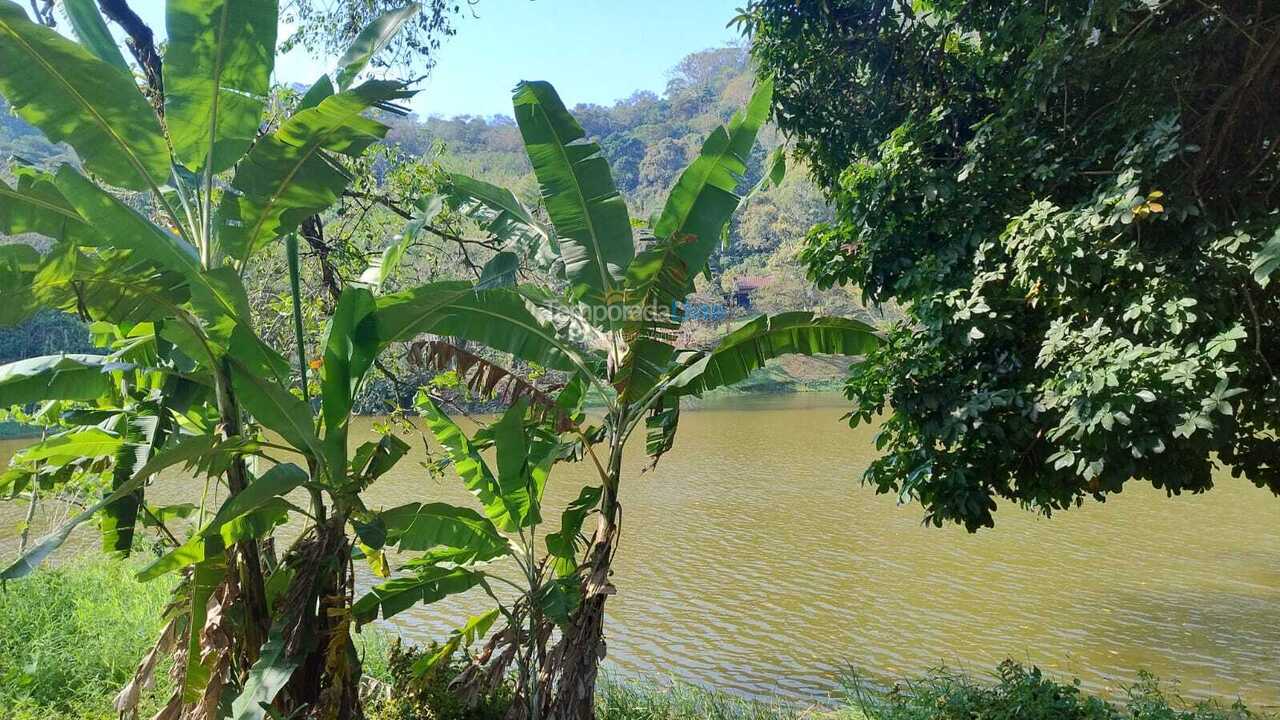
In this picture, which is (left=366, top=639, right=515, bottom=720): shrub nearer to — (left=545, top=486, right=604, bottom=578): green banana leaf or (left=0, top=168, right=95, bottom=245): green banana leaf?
(left=545, top=486, right=604, bottom=578): green banana leaf

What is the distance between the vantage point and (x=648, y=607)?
8.14 m

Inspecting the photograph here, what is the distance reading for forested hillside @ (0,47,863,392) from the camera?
7.91 meters

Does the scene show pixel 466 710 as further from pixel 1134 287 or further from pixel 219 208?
pixel 1134 287

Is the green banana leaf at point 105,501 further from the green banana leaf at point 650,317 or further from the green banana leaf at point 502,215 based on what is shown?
the green banana leaf at point 502,215

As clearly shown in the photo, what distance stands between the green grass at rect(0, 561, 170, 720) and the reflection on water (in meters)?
2.18

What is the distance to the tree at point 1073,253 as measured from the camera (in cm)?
336

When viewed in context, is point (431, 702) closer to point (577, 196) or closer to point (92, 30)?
point (577, 196)

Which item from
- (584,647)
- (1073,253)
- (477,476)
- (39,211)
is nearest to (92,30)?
(39,211)

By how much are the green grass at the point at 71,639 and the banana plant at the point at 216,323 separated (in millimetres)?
1651

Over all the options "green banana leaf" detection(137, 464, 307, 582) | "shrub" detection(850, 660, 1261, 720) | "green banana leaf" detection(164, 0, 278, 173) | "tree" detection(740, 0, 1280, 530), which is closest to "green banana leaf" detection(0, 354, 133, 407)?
"green banana leaf" detection(137, 464, 307, 582)

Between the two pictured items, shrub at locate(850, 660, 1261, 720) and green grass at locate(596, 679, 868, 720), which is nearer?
shrub at locate(850, 660, 1261, 720)

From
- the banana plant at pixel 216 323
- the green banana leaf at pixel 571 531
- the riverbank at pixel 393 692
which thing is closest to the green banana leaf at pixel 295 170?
the banana plant at pixel 216 323

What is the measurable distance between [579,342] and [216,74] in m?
1.68

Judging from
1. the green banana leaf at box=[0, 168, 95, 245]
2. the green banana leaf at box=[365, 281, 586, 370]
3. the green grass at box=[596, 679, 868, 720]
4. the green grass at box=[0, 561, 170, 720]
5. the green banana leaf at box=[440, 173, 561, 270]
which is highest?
the green banana leaf at box=[440, 173, 561, 270]
